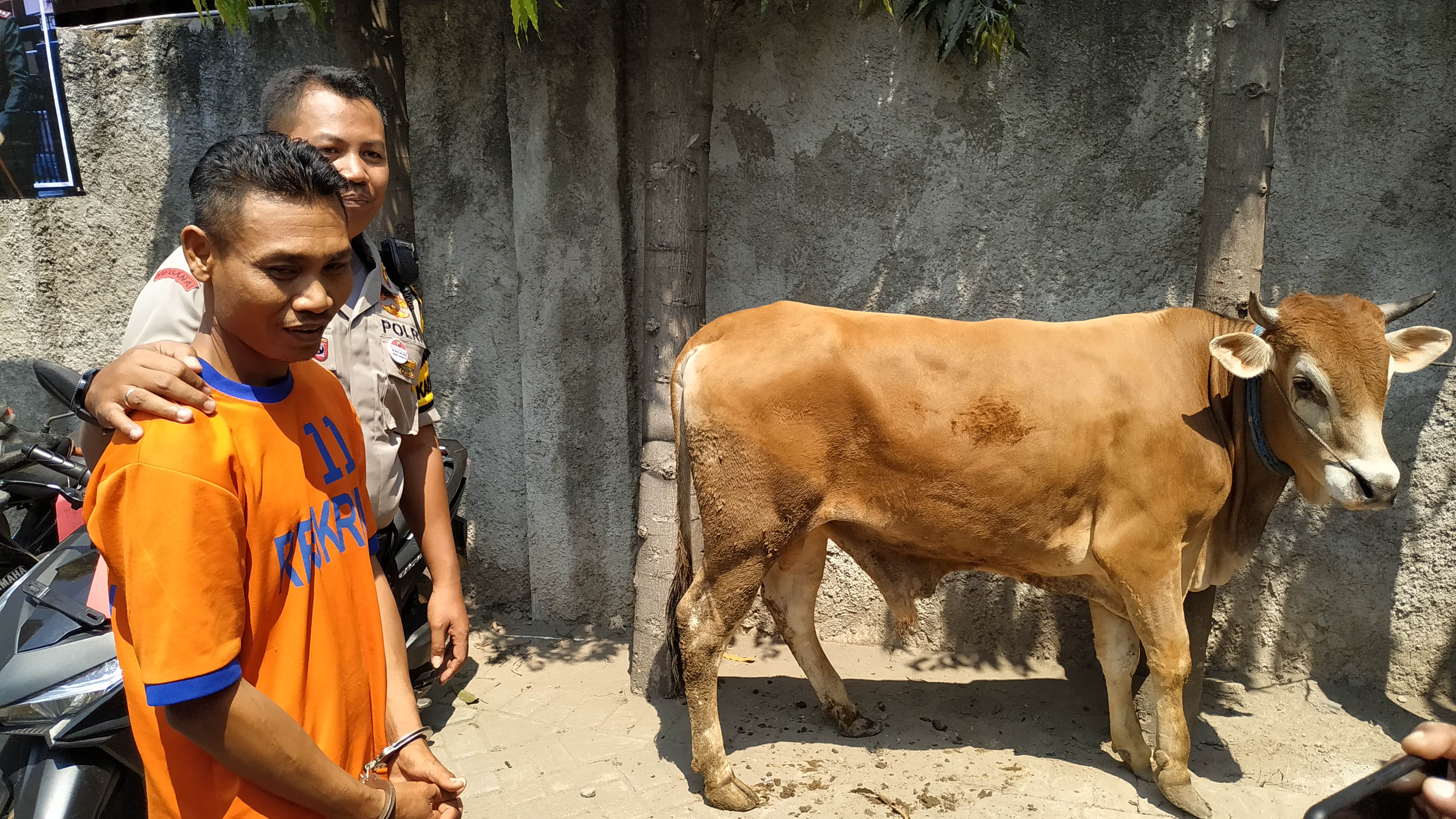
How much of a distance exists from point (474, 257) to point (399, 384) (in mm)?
2617

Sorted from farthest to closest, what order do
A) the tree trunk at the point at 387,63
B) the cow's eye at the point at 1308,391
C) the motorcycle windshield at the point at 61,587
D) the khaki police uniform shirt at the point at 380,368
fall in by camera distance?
the tree trunk at the point at 387,63
the cow's eye at the point at 1308,391
the motorcycle windshield at the point at 61,587
the khaki police uniform shirt at the point at 380,368

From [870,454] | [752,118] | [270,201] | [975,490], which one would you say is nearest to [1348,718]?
[975,490]

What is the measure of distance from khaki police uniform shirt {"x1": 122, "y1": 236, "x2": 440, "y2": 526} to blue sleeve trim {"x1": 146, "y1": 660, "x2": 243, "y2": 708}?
1.10 m

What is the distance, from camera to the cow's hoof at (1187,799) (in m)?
3.49

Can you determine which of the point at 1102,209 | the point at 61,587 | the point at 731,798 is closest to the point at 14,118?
the point at 61,587

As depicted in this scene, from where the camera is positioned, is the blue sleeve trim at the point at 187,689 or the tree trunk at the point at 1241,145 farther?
the tree trunk at the point at 1241,145

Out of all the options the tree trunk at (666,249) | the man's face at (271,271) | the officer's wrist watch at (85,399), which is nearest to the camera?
the man's face at (271,271)

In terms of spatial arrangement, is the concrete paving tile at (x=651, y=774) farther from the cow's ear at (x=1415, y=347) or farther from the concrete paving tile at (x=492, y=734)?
the cow's ear at (x=1415, y=347)

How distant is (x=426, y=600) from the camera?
169 inches

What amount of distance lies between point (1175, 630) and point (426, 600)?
3.12 meters

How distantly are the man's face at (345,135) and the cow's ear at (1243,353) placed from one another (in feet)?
8.91

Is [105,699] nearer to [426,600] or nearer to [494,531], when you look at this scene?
[426,600]

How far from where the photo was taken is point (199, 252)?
1501 millimetres

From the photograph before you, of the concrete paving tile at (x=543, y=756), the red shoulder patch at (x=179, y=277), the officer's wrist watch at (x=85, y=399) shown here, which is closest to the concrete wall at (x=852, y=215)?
the concrete paving tile at (x=543, y=756)
